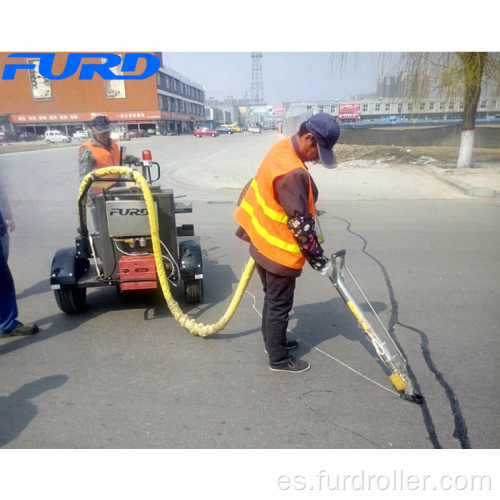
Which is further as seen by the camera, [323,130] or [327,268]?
[327,268]

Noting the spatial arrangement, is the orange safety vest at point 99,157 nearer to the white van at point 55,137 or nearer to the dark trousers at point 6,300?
the dark trousers at point 6,300

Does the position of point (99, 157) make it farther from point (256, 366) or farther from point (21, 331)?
point (256, 366)

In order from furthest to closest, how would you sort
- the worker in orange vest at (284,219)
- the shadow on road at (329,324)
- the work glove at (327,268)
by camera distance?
the shadow on road at (329,324)
the work glove at (327,268)
the worker in orange vest at (284,219)

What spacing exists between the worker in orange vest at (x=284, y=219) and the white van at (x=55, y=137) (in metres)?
33.8

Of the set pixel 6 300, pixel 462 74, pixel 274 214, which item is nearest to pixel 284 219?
pixel 274 214

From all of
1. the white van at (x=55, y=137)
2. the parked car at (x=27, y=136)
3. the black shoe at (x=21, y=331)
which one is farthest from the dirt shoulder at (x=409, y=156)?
the parked car at (x=27, y=136)

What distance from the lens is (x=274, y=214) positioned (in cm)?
268

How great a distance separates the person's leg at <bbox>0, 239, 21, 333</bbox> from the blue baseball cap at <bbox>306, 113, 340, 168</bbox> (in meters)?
2.75

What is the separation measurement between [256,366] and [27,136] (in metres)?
34.2

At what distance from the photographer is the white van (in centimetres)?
3178

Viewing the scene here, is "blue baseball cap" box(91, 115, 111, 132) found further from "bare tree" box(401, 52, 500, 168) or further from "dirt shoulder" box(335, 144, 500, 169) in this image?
"dirt shoulder" box(335, 144, 500, 169)

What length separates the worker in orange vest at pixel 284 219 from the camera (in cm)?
253

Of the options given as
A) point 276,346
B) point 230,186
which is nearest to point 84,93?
point 230,186
